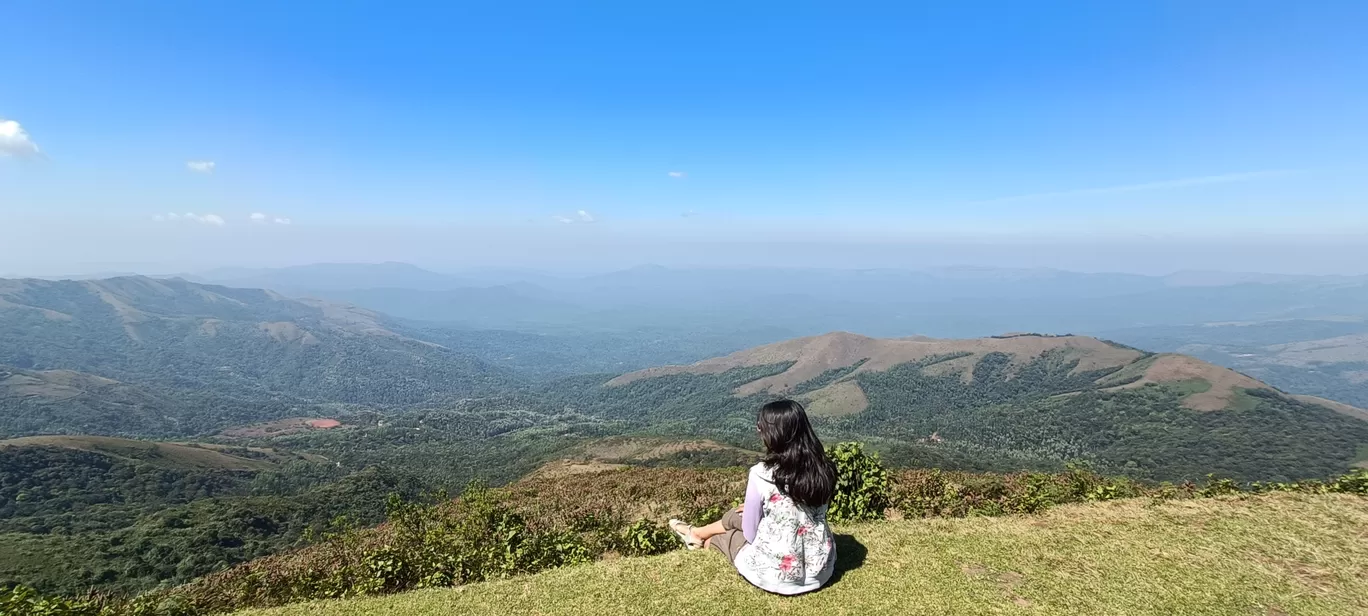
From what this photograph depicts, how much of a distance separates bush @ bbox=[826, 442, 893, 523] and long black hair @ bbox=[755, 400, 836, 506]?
11.0 ft

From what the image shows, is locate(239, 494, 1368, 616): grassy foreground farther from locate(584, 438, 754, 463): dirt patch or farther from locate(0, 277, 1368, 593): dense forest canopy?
locate(584, 438, 754, 463): dirt patch

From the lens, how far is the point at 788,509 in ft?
19.1

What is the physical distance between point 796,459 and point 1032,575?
339cm


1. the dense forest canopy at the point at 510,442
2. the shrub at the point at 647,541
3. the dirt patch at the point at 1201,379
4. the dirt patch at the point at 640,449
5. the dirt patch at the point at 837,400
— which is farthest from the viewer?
the dirt patch at the point at 837,400

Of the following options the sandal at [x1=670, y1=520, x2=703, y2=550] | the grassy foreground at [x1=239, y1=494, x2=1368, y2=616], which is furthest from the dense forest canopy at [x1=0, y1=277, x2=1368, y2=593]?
the sandal at [x1=670, y1=520, x2=703, y2=550]

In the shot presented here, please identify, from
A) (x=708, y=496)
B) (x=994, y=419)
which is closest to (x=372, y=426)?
(x=994, y=419)

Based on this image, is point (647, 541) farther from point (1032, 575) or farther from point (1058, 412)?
point (1058, 412)

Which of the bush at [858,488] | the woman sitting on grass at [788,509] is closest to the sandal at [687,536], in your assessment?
the woman sitting on grass at [788,509]

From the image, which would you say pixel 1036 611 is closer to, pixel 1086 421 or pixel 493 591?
pixel 493 591

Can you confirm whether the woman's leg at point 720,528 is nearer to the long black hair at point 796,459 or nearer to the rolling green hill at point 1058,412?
the long black hair at point 796,459

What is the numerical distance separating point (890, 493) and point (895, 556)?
307 cm

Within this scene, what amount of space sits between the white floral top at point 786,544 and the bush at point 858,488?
9.59ft

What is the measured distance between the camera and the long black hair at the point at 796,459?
18.5 ft

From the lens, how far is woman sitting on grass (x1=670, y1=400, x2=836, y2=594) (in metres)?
5.68
